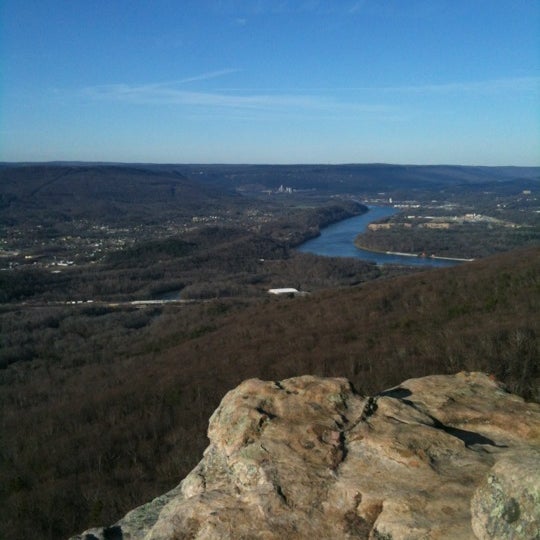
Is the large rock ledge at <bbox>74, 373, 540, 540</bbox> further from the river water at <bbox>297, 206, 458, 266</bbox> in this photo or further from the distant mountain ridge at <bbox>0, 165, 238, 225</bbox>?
the distant mountain ridge at <bbox>0, 165, 238, 225</bbox>

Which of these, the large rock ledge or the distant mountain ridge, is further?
the distant mountain ridge

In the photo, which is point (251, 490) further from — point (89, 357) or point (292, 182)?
point (292, 182)

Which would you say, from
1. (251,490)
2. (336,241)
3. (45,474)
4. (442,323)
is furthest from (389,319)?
(336,241)

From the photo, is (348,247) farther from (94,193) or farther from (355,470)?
(94,193)

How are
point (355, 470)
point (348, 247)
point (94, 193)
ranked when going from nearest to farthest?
point (355, 470) → point (348, 247) → point (94, 193)

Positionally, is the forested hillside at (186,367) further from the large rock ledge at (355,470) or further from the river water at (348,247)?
the river water at (348,247)

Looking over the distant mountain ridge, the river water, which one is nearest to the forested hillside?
the river water

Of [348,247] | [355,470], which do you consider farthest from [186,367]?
[348,247]
